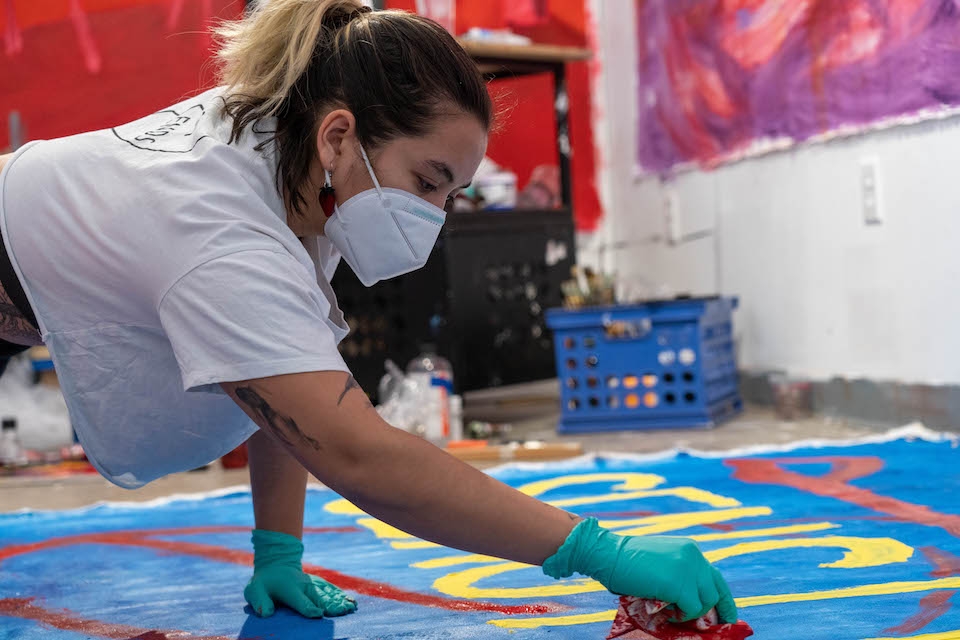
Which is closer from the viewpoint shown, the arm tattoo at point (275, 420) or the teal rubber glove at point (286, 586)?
the arm tattoo at point (275, 420)

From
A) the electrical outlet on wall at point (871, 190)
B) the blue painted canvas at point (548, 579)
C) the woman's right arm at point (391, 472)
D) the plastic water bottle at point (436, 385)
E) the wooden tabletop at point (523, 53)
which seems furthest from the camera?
the wooden tabletop at point (523, 53)

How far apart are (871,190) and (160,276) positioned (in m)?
1.89

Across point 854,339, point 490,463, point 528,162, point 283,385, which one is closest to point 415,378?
point 490,463

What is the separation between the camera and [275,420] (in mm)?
955

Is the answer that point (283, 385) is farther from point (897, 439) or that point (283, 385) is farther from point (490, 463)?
point (897, 439)

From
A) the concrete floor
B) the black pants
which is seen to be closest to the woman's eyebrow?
the black pants

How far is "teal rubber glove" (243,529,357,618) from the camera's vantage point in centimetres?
131

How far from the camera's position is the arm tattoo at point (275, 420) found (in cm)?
94

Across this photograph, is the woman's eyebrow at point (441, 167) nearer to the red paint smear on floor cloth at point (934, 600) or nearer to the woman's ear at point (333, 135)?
the woman's ear at point (333, 135)

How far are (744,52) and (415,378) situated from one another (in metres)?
1.22

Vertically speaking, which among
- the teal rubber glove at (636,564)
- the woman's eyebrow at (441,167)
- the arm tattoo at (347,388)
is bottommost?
the teal rubber glove at (636,564)

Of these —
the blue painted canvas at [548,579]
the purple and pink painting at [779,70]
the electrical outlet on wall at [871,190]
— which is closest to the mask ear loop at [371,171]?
the blue painted canvas at [548,579]

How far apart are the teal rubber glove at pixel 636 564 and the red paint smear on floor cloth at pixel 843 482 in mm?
686

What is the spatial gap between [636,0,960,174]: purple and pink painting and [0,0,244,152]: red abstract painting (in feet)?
4.30
